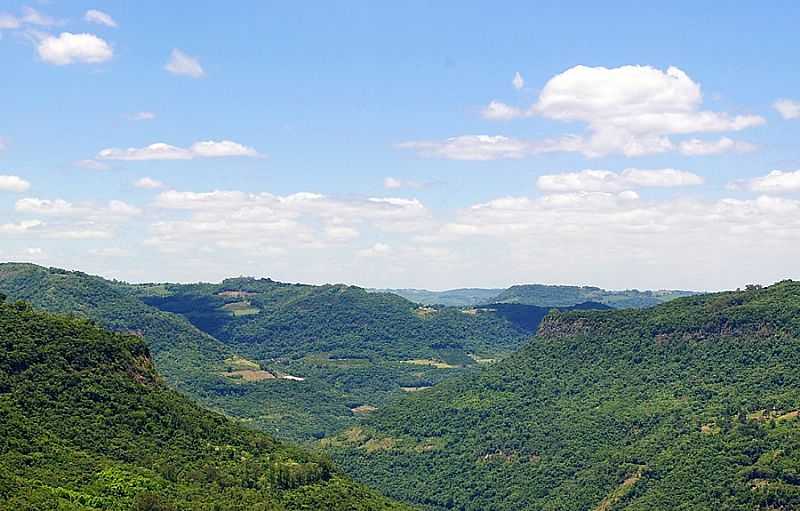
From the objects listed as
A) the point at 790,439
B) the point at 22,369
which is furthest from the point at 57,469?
the point at 790,439

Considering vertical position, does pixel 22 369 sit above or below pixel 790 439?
above

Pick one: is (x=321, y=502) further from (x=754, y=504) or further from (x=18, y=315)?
(x=754, y=504)

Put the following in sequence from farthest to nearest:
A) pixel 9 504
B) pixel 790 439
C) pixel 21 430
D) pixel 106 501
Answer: pixel 790 439, pixel 21 430, pixel 106 501, pixel 9 504

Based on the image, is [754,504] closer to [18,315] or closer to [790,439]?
[790,439]

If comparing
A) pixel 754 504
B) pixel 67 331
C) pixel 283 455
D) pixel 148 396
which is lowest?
pixel 754 504

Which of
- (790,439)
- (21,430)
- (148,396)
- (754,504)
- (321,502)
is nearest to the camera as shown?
(21,430)

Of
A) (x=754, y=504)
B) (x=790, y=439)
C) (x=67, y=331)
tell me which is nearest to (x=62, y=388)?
(x=67, y=331)

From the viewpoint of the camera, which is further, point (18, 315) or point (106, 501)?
point (18, 315)
